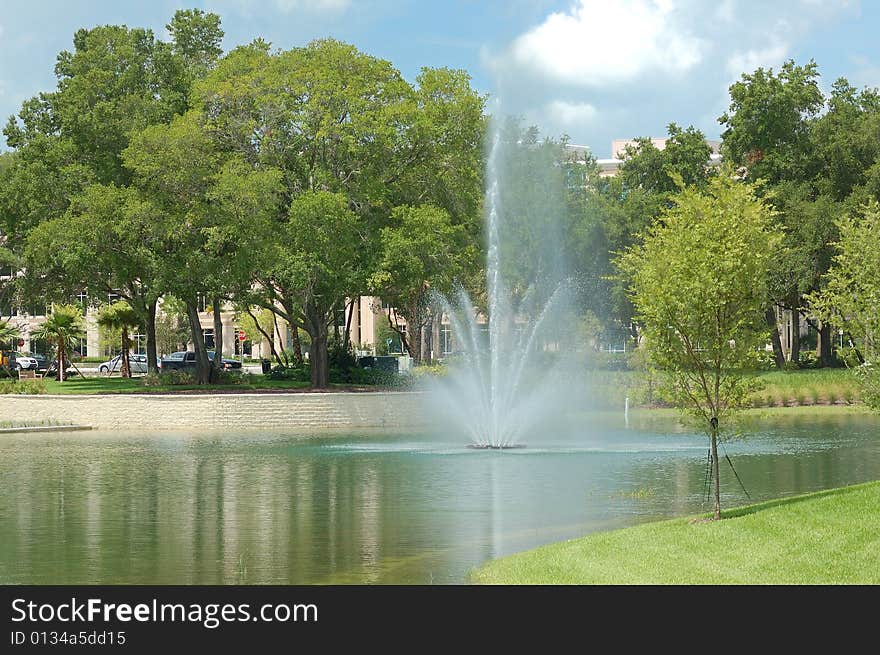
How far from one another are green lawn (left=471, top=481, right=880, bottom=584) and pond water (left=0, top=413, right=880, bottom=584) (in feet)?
3.35

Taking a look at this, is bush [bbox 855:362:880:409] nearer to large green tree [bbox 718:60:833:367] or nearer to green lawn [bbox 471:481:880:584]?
green lawn [bbox 471:481:880:584]

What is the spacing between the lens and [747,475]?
24219 millimetres

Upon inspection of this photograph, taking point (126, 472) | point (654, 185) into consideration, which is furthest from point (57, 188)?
point (654, 185)

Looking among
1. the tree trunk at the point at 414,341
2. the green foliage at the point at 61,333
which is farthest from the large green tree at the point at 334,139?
the tree trunk at the point at 414,341

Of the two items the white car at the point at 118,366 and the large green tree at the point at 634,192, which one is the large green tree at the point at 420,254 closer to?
the large green tree at the point at 634,192

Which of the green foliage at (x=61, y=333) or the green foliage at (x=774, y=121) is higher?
the green foliage at (x=774, y=121)

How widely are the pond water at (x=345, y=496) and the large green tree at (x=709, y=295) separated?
2240 millimetres

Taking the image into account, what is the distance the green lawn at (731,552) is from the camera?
1281cm

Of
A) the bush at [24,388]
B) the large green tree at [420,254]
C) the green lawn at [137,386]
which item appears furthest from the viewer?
the green lawn at [137,386]

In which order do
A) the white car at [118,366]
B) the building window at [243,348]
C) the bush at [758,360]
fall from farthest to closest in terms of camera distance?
the building window at [243,348]
the white car at [118,366]
the bush at [758,360]

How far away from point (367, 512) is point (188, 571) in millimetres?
5571

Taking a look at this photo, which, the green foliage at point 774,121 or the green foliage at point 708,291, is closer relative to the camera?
the green foliage at point 708,291
